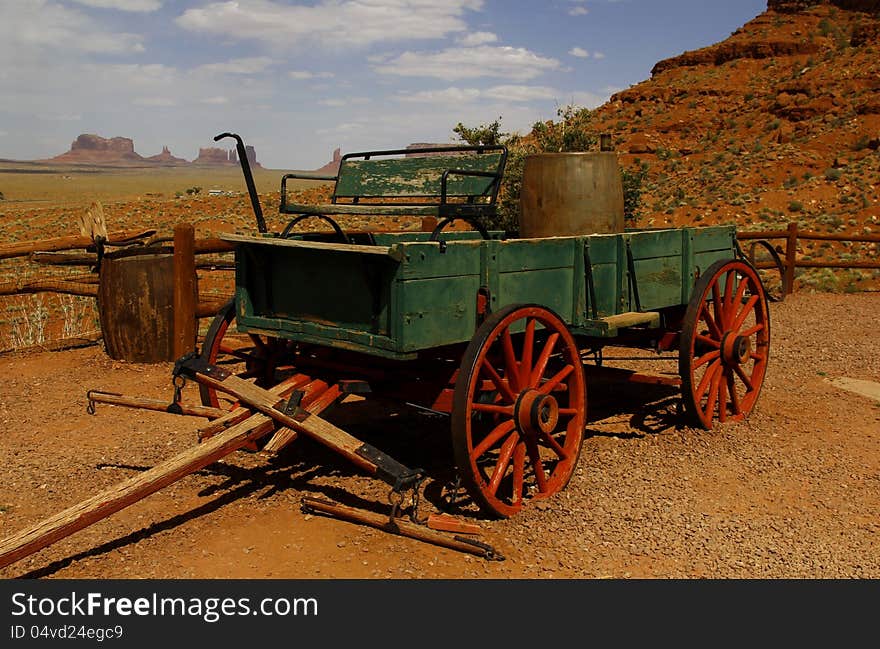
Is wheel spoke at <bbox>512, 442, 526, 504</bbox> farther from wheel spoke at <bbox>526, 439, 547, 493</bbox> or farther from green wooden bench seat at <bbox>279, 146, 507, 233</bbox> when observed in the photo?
green wooden bench seat at <bbox>279, 146, 507, 233</bbox>

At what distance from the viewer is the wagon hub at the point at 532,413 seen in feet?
13.7

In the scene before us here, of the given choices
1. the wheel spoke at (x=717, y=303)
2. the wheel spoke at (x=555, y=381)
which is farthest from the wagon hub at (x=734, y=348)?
the wheel spoke at (x=555, y=381)

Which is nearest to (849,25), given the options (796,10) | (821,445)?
(796,10)

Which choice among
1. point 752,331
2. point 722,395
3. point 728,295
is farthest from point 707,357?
point 752,331

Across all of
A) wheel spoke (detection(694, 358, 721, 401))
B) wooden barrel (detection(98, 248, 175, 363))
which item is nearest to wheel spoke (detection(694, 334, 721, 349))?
wheel spoke (detection(694, 358, 721, 401))

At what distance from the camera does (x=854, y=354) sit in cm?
859

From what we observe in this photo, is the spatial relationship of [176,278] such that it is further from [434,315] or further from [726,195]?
[726,195]

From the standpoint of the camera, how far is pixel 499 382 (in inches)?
162

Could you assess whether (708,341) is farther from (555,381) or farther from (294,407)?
(294,407)

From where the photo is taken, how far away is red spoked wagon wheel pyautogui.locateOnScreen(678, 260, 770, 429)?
5.40 metres

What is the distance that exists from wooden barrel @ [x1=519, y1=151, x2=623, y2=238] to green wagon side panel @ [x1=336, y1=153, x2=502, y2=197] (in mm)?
317

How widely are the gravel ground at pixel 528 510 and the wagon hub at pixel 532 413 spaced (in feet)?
1.44

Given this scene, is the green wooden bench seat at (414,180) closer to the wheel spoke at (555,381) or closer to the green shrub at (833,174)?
the wheel spoke at (555,381)

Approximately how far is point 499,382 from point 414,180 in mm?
1808
